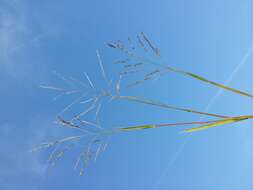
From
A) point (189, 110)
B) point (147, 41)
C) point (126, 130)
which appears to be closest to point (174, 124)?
point (189, 110)

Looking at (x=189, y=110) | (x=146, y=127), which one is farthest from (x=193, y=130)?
(x=146, y=127)

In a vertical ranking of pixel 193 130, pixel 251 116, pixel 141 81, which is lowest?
pixel 251 116

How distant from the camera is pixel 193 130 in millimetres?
1499

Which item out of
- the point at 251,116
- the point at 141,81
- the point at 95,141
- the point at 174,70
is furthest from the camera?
the point at 95,141

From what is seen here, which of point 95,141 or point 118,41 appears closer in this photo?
point 118,41

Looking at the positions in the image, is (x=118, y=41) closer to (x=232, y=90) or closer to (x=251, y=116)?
(x=232, y=90)

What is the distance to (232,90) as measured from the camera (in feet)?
4.63

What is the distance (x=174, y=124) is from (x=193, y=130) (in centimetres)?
9

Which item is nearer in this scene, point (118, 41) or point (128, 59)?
point (118, 41)

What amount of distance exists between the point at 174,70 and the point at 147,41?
0.25 m

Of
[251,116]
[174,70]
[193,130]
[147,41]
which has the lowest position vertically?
[251,116]

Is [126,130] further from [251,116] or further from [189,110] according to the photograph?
[251,116]

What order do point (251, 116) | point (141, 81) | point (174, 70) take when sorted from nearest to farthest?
point (251, 116)
point (174, 70)
point (141, 81)

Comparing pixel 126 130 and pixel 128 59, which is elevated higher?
pixel 128 59
